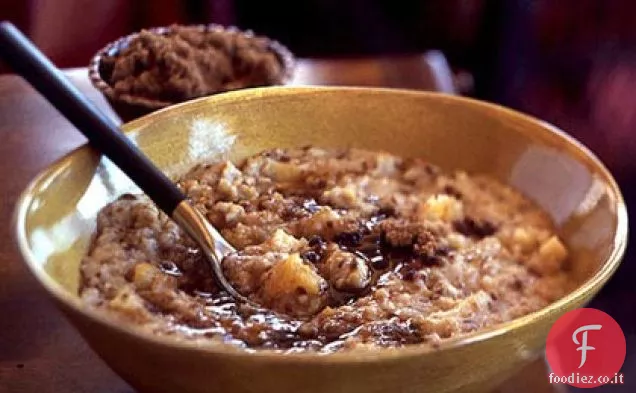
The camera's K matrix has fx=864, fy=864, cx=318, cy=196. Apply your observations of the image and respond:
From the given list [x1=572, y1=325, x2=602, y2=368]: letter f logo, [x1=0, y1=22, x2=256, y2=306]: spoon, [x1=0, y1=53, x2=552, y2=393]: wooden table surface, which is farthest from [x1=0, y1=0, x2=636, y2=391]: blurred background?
[x1=0, y1=22, x2=256, y2=306]: spoon

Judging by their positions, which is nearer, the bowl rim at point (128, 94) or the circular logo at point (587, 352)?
the circular logo at point (587, 352)

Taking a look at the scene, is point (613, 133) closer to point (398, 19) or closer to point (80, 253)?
point (398, 19)

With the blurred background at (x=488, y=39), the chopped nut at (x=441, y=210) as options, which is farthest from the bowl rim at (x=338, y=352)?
the blurred background at (x=488, y=39)

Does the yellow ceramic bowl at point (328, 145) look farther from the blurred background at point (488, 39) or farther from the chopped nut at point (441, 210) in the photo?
the blurred background at point (488, 39)

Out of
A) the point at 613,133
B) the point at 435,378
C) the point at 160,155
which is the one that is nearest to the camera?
the point at 435,378

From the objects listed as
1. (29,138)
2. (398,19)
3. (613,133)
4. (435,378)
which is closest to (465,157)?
(435,378)

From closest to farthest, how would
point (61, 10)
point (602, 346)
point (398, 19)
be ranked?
point (602, 346), point (61, 10), point (398, 19)

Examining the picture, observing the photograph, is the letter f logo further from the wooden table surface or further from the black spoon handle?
the black spoon handle
